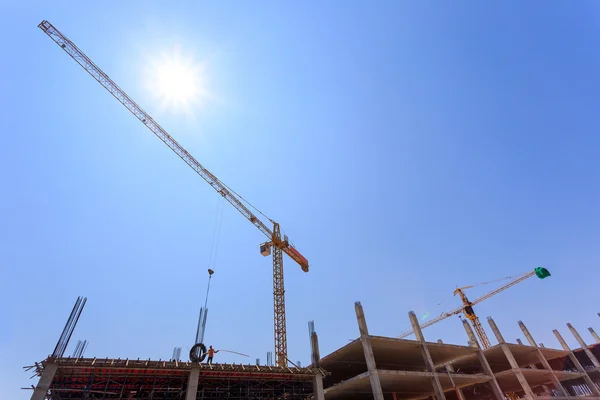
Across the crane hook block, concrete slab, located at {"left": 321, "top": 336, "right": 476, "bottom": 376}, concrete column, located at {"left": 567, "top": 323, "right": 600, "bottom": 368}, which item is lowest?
concrete slab, located at {"left": 321, "top": 336, "right": 476, "bottom": 376}

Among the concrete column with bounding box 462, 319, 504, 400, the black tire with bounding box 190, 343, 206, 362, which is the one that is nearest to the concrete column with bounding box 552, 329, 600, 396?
the concrete column with bounding box 462, 319, 504, 400

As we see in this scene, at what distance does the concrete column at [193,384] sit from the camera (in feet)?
49.5

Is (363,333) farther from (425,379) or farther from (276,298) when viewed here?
(276,298)

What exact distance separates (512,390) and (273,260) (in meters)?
32.1

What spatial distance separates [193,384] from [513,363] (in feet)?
94.4

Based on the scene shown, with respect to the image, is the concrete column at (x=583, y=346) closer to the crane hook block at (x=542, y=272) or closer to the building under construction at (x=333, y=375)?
the building under construction at (x=333, y=375)

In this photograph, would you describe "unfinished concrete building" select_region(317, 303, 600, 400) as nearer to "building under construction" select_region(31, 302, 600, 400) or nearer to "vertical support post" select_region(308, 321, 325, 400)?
"building under construction" select_region(31, 302, 600, 400)

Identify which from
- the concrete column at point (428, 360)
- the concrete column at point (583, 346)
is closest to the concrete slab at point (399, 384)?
the concrete column at point (428, 360)

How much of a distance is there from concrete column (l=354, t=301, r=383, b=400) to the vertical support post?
334cm

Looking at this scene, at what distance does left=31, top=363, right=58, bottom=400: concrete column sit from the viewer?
1242 cm

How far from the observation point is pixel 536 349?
3328 centimetres

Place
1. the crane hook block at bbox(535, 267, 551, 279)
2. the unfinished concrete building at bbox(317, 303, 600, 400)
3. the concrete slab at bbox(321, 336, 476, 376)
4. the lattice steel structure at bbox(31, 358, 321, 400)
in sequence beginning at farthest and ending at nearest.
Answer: the crane hook block at bbox(535, 267, 551, 279)
the concrete slab at bbox(321, 336, 476, 376)
the unfinished concrete building at bbox(317, 303, 600, 400)
the lattice steel structure at bbox(31, 358, 321, 400)

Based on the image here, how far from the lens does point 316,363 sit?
22.1 meters

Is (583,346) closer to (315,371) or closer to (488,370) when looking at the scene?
(488,370)
